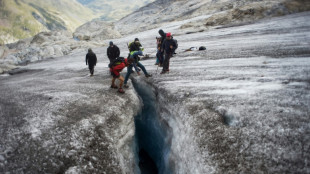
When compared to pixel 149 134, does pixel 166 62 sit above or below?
above

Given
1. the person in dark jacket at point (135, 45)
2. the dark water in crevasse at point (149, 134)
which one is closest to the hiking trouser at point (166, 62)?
the dark water in crevasse at point (149, 134)

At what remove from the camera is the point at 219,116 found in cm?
778

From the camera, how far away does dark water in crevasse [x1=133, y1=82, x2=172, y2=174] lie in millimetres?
11648

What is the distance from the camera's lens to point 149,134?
539 inches

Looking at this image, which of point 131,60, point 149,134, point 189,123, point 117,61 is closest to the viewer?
point 189,123

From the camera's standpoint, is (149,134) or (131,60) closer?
(131,60)

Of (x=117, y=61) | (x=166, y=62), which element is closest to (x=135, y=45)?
(x=166, y=62)

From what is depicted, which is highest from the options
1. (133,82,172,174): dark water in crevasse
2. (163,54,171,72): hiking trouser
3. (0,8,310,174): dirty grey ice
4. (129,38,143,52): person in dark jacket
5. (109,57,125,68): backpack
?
(129,38,143,52): person in dark jacket

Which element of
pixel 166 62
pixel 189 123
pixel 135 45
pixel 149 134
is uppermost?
Result: pixel 135 45

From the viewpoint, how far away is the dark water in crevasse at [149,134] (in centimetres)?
1165

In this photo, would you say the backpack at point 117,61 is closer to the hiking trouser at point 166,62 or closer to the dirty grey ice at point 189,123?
the dirty grey ice at point 189,123

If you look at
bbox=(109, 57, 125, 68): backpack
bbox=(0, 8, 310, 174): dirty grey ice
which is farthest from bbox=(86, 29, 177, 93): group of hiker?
bbox=(0, 8, 310, 174): dirty grey ice

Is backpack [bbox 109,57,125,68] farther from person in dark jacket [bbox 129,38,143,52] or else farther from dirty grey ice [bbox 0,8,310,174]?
person in dark jacket [bbox 129,38,143,52]

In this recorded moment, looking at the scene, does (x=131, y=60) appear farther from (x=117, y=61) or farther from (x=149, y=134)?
(x=149, y=134)
